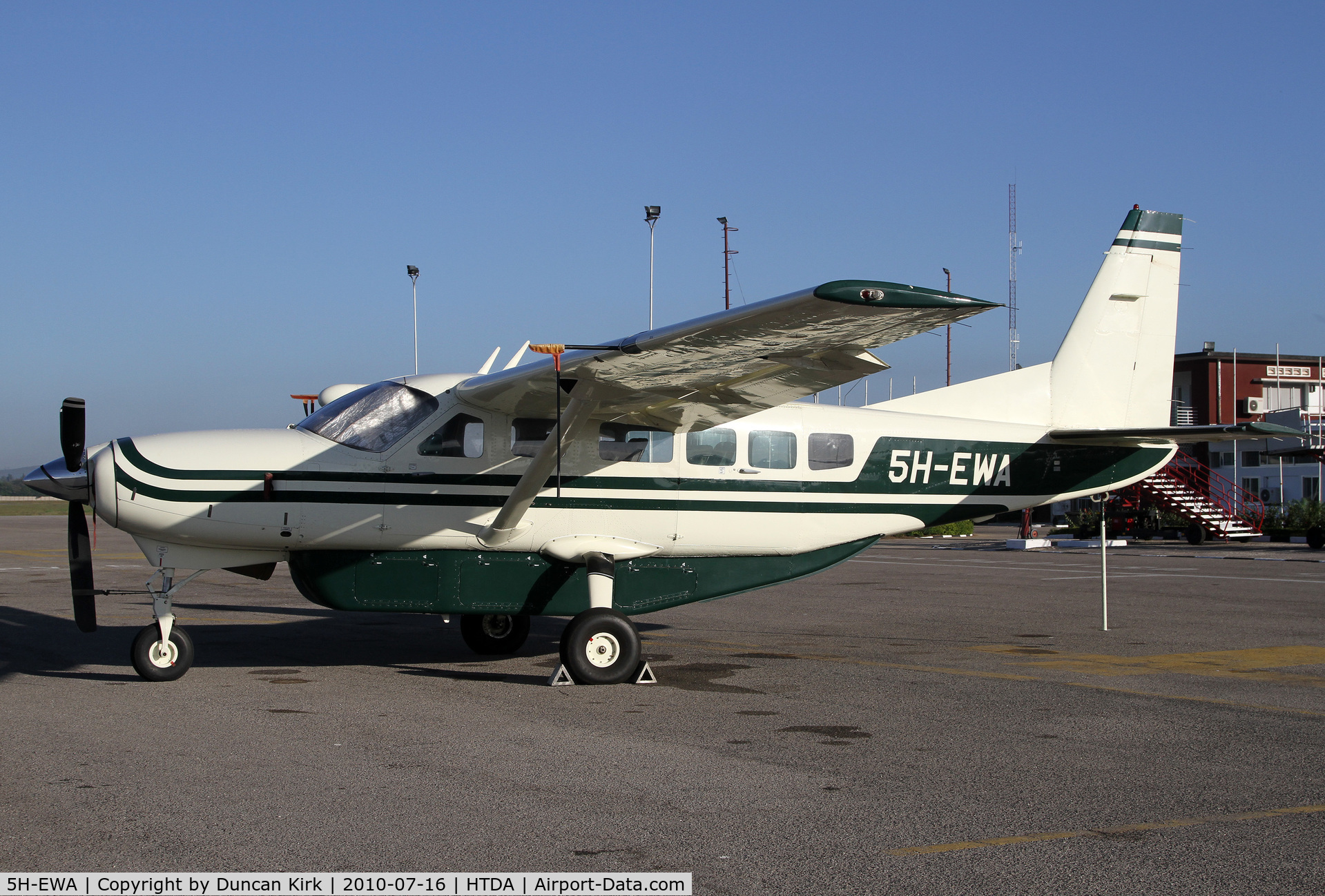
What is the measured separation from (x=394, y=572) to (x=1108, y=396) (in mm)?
7842

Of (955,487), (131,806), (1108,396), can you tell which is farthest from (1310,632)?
(131,806)

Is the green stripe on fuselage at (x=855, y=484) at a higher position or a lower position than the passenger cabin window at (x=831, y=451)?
lower

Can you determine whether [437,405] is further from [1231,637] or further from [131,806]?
[1231,637]

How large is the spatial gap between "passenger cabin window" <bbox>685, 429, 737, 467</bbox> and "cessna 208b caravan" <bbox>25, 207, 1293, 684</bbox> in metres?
0.02

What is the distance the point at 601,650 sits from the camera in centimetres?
925

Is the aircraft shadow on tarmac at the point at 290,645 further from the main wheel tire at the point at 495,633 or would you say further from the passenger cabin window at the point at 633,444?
the passenger cabin window at the point at 633,444

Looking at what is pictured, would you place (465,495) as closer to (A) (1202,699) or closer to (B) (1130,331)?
(A) (1202,699)

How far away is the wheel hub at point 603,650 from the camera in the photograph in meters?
9.22

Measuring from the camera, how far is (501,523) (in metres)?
9.57

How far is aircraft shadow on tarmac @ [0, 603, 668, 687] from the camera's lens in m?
10.1

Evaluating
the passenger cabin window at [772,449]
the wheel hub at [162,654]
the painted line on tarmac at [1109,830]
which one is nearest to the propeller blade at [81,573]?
the wheel hub at [162,654]

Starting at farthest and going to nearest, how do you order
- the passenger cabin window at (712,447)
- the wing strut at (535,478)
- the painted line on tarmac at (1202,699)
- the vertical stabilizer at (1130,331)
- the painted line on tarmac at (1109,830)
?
the vertical stabilizer at (1130,331), the passenger cabin window at (712,447), the wing strut at (535,478), the painted line on tarmac at (1202,699), the painted line on tarmac at (1109,830)

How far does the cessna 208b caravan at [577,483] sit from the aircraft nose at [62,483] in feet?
0.08

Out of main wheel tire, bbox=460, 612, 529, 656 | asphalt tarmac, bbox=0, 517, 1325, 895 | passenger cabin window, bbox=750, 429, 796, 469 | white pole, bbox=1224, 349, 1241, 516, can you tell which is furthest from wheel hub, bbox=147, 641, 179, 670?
white pole, bbox=1224, 349, 1241, 516
